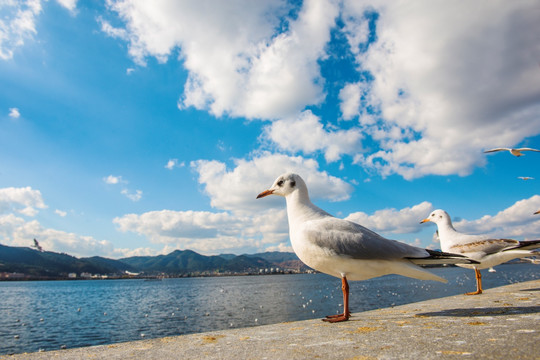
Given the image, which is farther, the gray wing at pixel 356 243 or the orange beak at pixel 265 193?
the orange beak at pixel 265 193

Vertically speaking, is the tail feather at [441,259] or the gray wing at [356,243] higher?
the gray wing at [356,243]

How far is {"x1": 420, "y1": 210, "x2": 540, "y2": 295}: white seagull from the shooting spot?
25.4ft

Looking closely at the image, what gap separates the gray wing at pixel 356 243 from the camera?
489 cm

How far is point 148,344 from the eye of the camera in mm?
3908

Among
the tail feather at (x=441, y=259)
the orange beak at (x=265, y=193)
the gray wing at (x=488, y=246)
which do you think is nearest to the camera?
the tail feather at (x=441, y=259)

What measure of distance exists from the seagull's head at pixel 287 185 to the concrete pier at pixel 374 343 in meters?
2.57

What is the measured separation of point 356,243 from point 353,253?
16 centimetres

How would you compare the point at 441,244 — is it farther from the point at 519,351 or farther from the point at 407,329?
the point at 519,351

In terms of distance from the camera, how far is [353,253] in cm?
487

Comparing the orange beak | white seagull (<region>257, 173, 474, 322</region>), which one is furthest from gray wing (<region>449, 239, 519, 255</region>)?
the orange beak

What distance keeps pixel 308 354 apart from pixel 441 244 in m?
8.56

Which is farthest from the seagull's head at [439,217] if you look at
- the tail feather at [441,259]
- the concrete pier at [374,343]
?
the concrete pier at [374,343]

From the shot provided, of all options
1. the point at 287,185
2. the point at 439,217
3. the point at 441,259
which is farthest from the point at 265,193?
the point at 439,217

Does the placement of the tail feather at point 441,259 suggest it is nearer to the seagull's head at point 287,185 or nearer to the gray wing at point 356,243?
the gray wing at point 356,243
